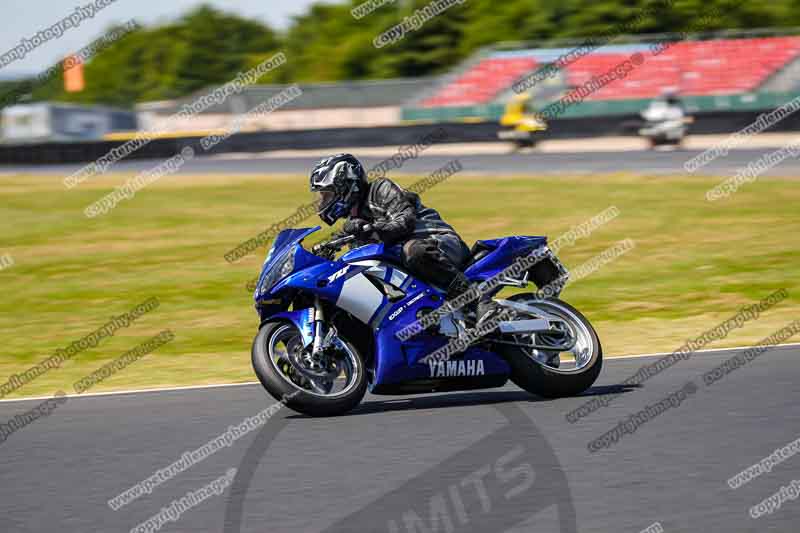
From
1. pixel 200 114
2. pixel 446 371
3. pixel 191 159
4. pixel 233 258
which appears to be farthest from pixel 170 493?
pixel 200 114

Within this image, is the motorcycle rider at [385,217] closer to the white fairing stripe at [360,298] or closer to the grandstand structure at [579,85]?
the white fairing stripe at [360,298]

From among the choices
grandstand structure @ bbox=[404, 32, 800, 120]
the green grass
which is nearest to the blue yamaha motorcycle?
the green grass

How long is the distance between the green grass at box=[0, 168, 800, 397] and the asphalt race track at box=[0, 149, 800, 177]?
1.50m

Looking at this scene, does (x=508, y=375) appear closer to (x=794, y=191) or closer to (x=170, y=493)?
(x=170, y=493)

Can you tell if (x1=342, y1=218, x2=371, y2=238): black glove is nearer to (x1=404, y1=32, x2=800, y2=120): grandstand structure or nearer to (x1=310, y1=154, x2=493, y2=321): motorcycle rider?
(x1=310, y1=154, x2=493, y2=321): motorcycle rider

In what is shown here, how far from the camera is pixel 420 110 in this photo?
174ft

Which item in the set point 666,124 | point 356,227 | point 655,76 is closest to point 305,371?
point 356,227

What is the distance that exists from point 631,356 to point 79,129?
56721mm

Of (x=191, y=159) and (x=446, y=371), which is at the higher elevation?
(x=446, y=371)

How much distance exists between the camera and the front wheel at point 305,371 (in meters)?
7.52

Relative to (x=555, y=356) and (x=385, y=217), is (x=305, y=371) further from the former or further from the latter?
(x=555, y=356)

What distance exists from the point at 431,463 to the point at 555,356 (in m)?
2.21

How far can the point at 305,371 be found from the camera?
7.69 metres

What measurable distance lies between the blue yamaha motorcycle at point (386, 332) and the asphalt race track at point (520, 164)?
18.9 metres
